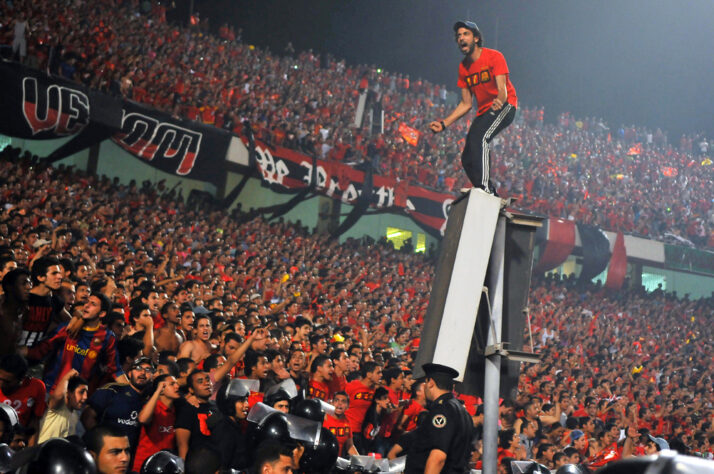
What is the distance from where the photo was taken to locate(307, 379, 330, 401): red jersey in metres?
7.67

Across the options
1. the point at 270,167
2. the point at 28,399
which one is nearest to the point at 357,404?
the point at 28,399

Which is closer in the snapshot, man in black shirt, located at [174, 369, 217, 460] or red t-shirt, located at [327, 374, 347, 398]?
man in black shirt, located at [174, 369, 217, 460]

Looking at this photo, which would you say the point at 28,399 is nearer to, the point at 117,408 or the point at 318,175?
the point at 117,408

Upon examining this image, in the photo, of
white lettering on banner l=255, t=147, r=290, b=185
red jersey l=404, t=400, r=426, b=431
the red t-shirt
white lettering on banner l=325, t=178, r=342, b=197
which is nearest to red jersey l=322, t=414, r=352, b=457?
Answer: the red t-shirt

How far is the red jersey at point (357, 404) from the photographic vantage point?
8.03m

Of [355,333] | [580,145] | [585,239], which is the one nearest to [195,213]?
[355,333]

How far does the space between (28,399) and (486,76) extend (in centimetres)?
379

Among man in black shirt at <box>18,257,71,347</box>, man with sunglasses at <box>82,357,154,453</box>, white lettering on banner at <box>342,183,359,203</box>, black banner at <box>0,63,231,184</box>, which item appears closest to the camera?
man with sunglasses at <box>82,357,154,453</box>

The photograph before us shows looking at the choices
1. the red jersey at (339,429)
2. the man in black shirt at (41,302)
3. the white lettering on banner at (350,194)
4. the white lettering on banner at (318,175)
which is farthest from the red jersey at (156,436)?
the white lettering on banner at (350,194)

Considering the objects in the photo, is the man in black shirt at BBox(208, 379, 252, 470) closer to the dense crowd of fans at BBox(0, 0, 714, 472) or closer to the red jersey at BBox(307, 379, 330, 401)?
the dense crowd of fans at BBox(0, 0, 714, 472)

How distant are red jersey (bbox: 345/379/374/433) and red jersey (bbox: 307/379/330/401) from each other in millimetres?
381

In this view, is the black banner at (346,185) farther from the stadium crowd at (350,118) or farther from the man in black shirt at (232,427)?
the man in black shirt at (232,427)

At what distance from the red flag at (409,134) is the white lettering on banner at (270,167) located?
7.11 metres

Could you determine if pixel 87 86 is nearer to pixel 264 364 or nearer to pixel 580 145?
pixel 264 364
